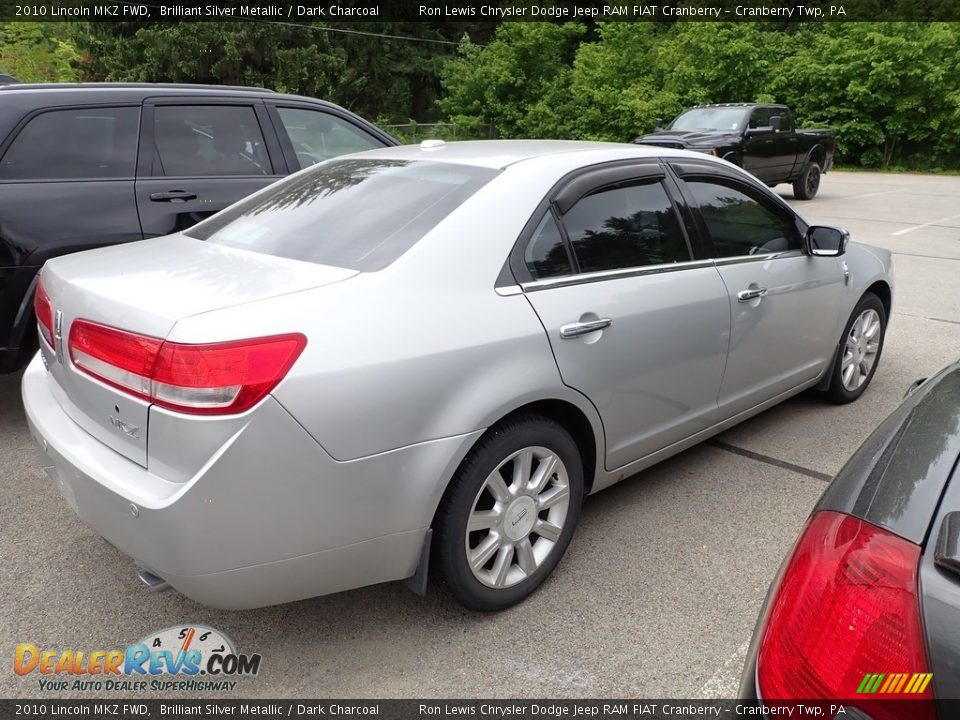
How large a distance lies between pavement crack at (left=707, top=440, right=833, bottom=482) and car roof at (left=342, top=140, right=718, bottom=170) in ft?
4.91

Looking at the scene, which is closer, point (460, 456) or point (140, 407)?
point (140, 407)

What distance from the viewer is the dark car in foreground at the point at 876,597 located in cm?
117

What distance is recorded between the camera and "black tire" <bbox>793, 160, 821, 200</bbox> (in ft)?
53.0

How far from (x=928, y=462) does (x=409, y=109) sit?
3981 centimetres

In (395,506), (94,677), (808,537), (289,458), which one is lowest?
(94,677)

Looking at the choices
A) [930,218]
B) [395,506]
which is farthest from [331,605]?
[930,218]

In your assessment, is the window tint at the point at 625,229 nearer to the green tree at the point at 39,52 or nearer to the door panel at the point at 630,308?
the door panel at the point at 630,308

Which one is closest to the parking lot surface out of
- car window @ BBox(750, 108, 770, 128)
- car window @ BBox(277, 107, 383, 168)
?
car window @ BBox(277, 107, 383, 168)

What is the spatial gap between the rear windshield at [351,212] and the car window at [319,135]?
2.16m

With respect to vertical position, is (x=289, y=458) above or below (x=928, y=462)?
below

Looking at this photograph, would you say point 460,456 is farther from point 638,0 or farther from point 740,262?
point 638,0

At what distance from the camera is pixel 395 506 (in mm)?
2271

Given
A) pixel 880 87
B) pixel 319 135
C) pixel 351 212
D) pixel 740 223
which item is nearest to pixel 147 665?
→ pixel 351 212

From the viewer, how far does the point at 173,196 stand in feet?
15.1
